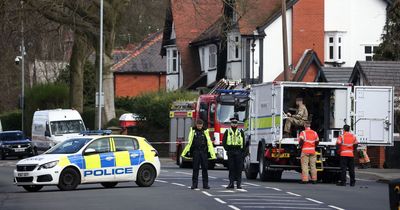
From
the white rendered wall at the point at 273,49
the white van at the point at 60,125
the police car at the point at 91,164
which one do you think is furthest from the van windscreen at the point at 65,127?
the police car at the point at 91,164

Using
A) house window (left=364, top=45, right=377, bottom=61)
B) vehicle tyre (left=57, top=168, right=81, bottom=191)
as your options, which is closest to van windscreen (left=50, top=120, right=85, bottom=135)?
house window (left=364, top=45, right=377, bottom=61)

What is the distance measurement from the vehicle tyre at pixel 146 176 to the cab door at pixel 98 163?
2.62ft

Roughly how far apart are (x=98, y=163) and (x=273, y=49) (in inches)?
1377

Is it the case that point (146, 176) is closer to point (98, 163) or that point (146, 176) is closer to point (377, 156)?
point (98, 163)

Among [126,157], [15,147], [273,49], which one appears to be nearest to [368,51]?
[273,49]

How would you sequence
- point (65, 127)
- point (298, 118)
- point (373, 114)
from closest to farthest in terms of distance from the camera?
point (298, 118) → point (373, 114) → point (65, 127)

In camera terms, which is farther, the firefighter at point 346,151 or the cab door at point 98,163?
the firefighter at point 346,151

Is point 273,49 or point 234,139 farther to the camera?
point 273,49

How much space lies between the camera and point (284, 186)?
27984mm

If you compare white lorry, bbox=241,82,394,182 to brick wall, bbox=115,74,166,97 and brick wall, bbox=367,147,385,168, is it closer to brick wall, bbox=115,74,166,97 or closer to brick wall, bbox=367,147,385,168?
brick wall, bbox=367,147,385,168

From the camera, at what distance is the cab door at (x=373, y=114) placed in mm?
30375

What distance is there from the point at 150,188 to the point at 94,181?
150 cm

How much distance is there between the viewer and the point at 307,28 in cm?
6097

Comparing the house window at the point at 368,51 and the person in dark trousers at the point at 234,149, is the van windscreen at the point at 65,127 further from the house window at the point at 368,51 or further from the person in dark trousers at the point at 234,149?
the person in dark trousers at the point at 234,149
